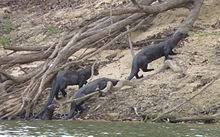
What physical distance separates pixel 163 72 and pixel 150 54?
404 millimetres

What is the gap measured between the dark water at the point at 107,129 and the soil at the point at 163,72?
0.83 m

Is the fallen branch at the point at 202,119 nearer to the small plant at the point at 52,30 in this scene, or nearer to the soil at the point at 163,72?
the soil at the point at 163,72

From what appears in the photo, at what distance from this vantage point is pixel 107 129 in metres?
9.46

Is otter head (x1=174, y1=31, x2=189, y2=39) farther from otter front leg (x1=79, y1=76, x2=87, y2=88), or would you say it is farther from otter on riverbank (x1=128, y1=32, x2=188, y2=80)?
otter front leg (x1=79, y1=76, x2=87, y2=88)

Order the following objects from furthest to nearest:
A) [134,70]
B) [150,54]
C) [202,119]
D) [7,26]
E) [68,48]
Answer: [7,26] < [68,48] < [150,54] < [134,70] < [202,119]

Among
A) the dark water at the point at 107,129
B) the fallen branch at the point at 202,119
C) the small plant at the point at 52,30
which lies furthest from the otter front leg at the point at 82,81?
the small plant at the point at 52,30

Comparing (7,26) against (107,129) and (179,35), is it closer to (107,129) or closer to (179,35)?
(179,35)

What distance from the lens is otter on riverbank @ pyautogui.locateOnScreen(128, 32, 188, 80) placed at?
12.2 meters

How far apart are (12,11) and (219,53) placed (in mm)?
9642

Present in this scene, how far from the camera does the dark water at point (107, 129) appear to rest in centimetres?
882

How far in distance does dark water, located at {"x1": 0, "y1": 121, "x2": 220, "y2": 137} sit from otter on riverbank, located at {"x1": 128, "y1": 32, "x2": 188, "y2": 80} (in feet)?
6.52

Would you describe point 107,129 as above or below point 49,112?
below

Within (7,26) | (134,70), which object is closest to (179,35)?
(134,70)

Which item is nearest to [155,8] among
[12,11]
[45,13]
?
[45,13]
